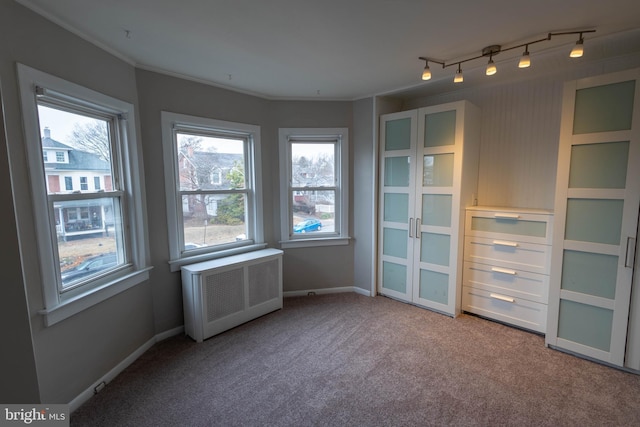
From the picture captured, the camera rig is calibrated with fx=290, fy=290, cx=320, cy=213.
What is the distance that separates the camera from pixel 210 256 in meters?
3.04

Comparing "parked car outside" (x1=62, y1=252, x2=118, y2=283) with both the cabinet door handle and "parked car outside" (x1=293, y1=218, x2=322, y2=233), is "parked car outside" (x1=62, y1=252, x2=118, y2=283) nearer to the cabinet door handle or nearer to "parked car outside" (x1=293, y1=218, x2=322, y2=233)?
"parked car outside" (x1=293, y1=218, x2=322, y2=233)

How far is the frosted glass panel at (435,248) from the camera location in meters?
3.12

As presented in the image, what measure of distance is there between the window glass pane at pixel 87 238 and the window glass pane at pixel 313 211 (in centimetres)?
190

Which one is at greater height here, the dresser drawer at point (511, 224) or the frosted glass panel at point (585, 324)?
the dresser drawer at point (511, 224)

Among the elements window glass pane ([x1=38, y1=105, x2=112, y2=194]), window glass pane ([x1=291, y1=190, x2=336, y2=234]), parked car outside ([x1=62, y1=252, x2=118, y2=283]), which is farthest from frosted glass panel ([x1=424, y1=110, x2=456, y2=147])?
parked car outside ([x1=62, y1=252, x2=118, y2=283])

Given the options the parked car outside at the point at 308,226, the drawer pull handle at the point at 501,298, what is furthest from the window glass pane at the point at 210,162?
the drawer pull handle at the point at 501,298

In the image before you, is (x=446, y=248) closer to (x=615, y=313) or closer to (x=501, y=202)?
(x=501, y=202)

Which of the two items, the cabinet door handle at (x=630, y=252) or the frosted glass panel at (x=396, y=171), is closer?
the cabinet door handle at (x=630, y=252)

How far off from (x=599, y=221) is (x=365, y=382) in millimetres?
2190

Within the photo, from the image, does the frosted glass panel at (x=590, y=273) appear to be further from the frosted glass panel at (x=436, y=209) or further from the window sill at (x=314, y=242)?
the window sill at (x=314, y=242)

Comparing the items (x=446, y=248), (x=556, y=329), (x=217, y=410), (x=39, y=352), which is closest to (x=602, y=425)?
(x=556, y=329)

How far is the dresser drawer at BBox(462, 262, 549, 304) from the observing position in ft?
8.87

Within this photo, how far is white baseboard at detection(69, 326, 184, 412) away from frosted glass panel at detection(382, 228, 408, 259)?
8.02 ft

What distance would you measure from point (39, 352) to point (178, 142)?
1.93 meters
